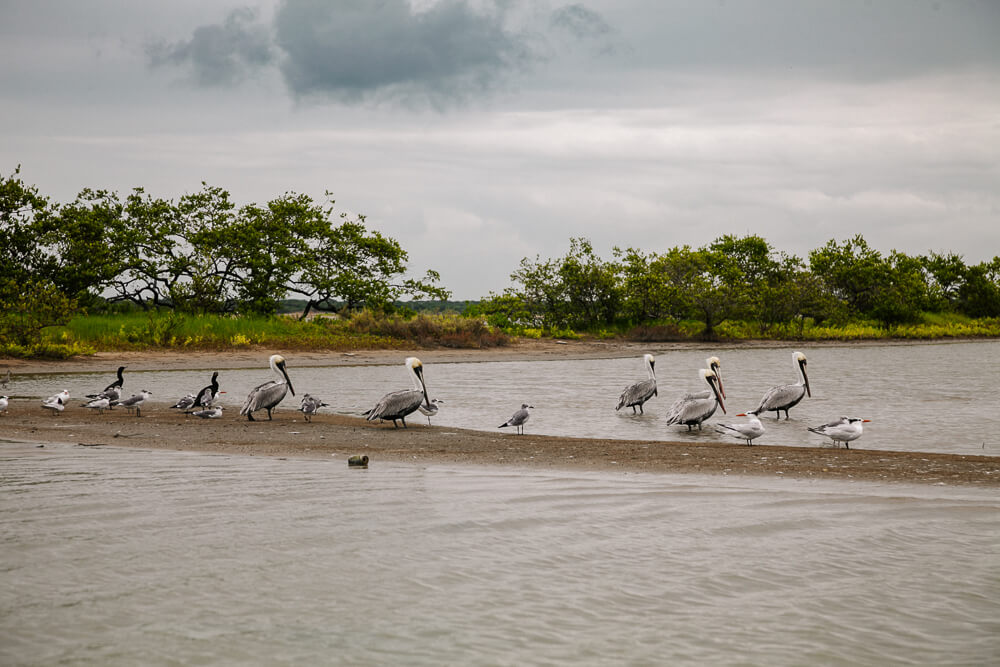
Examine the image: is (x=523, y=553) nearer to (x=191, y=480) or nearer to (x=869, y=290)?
(x=191, y=480)

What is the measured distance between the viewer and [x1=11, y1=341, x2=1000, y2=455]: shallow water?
47.2 ft

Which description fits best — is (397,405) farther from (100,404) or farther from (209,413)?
(100,404)

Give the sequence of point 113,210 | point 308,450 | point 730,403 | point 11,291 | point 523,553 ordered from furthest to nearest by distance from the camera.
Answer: point 113,210 → point 11,291 → point 730,403 → point 308,450 → point 523,553

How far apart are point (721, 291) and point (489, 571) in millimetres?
42032

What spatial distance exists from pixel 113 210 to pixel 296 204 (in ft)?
24.9

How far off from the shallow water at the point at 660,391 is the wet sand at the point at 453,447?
60.4 inches

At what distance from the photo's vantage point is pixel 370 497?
8.43 metres

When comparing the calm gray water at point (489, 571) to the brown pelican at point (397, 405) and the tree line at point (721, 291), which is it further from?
the tree line at point (721, 291)

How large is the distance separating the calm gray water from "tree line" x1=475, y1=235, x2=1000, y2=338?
37.6m

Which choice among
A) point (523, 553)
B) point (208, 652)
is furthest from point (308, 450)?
point (208, 652)

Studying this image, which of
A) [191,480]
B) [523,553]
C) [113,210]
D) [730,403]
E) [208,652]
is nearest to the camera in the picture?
[208,652]

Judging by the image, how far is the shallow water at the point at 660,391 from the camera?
14.4 metres

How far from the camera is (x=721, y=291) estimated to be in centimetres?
4638

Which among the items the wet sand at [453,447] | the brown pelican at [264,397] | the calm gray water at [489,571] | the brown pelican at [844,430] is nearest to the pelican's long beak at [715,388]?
the wet sand at [453,447]
